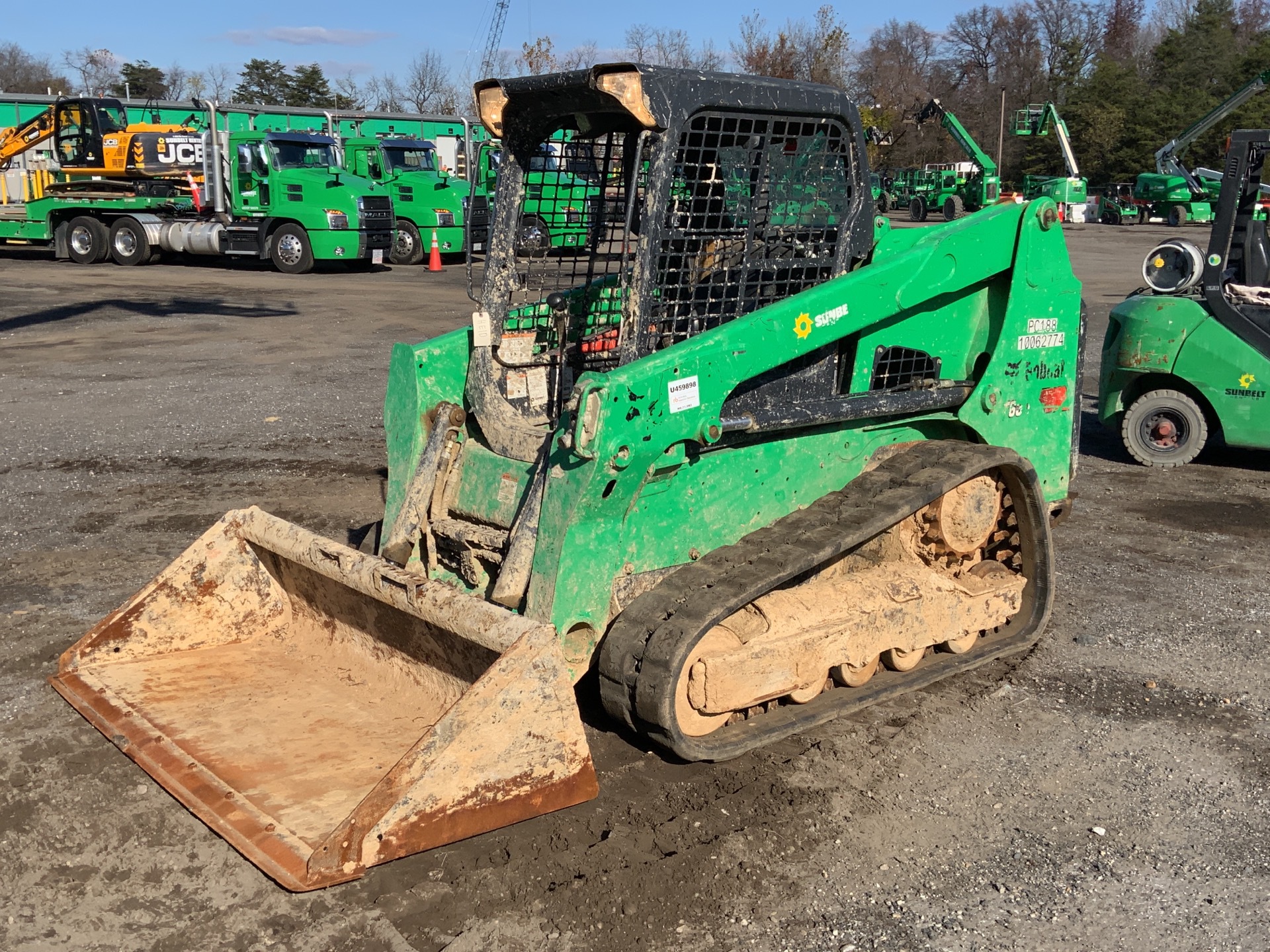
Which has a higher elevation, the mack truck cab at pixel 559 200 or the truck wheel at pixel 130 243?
the mack truck cab at pixel 559 200

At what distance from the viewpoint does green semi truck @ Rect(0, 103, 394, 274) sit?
21203mm

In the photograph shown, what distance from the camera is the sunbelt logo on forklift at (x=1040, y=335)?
16.7 ft

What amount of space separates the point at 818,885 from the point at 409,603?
5.12 ft

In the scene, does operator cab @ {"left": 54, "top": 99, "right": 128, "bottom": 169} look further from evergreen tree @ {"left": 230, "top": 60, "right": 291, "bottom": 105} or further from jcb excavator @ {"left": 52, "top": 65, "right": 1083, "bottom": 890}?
evergreen tree @ {"left": 230, "top": 60, "right": 291, "bottom": 105}

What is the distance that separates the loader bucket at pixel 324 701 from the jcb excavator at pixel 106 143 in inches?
773

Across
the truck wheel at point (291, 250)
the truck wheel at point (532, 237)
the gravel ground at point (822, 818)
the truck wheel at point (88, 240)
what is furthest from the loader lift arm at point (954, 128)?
the truck wheel at point (532, 237)

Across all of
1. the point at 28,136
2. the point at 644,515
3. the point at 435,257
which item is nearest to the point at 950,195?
the point at 435,257

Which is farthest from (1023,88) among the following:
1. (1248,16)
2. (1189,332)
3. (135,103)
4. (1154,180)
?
(1189,332)

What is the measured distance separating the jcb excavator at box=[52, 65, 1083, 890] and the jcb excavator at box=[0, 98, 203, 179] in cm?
1954

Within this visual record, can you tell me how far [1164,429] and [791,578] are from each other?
5.22 m

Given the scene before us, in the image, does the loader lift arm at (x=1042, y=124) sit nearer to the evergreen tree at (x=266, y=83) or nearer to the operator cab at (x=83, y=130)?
the operator cab at (x=83, y=130)

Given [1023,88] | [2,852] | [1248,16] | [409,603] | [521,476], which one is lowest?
[2,852]

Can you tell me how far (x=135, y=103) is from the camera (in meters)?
32.4

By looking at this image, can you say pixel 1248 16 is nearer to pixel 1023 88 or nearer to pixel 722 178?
pixel 1023 88
